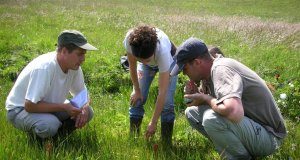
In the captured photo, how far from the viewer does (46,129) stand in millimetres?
4840

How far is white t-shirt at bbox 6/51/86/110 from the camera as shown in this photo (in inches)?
183

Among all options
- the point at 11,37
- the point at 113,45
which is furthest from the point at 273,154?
the point at 11,37

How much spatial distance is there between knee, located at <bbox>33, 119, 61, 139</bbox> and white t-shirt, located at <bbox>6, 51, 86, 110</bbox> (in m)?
0.27

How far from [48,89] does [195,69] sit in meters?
1.69

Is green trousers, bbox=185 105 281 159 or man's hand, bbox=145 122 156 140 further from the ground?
green trousers, bbox=185 105 281 159

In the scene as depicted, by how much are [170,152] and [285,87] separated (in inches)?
105

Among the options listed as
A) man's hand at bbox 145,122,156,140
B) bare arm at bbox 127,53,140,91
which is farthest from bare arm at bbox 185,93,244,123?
bare arm at bbox 127,53,140,91

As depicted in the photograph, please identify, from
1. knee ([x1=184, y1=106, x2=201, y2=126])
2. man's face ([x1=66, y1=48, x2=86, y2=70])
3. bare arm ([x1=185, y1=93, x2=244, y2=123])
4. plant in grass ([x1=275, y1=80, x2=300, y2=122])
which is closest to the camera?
bare arm ([x1=185, y1=93, x2=244, y2=123])

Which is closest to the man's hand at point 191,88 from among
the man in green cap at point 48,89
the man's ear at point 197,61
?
the man's ear at point 197,61

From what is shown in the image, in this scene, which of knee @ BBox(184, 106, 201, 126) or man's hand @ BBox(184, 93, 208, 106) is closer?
man's hand @ BBox(184, 93, 208, 106)

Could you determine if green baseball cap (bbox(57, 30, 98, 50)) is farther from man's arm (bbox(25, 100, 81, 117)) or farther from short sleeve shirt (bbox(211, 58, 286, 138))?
short sleeve shirt (bbox(211, 58, 286, 138))

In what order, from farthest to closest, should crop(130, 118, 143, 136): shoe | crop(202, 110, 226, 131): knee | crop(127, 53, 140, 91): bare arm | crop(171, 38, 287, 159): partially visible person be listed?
crop(130, 118, 143, 136): shoe → crop(127, 53, 140, 91): bare arm → crop(202, 110, 226, 131): knee → crop(171, 38, 287, 159): partially visible person

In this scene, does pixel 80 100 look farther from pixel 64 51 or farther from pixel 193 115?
pixel 193 115

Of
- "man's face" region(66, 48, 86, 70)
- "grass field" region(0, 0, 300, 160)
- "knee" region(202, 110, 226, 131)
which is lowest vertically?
"grass field" region(0, 0, 300, 160)
